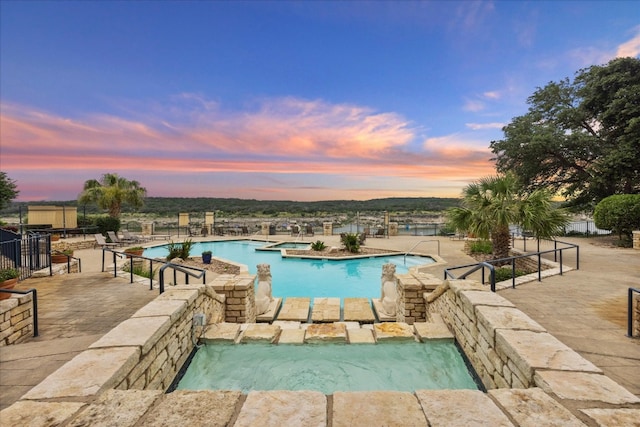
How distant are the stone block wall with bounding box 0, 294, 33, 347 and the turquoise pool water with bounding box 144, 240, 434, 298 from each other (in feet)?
20.0

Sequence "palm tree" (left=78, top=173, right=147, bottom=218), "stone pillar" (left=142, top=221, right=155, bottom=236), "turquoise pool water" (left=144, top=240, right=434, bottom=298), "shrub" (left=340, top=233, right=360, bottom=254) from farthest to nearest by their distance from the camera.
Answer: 1. "stone pillar" (left=142, top=221, right=155, bottom=236)
2. "palm tree" (left=78, top=173, right=147, bottom=218)
3. "shrub" (left=340, top=233, right=360, bottom=254)
4. "turquoise pool water" (left=144, top=240, right=434, bottom=298)

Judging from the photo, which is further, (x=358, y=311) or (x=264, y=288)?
(x=264, y=288)

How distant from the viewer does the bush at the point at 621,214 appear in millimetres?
11922

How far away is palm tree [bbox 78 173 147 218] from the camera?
18500mm

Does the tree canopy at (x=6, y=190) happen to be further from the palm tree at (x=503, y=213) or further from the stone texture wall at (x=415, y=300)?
the palm tree at (x=503, y=213)

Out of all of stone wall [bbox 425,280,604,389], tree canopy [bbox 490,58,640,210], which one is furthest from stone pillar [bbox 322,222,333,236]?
stone wall [bbox 425,280,604,389]

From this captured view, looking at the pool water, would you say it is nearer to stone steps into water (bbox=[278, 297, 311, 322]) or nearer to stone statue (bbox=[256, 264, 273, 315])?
stone steps into water (bbox=[278, 297, 311, 322])

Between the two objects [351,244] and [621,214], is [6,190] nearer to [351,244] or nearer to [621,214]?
[351,244]

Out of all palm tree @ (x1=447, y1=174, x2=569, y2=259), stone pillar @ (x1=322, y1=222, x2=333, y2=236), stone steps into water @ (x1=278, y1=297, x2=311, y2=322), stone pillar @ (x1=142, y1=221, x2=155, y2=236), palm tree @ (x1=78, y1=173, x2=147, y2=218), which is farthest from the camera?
stone pillar @ (x1=322, y1=222, x2=333, y2=236)

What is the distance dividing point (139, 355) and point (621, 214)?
16856 mm

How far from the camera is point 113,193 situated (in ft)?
60.4

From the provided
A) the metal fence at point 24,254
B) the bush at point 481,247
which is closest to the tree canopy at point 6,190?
the metal fence at point 24,254

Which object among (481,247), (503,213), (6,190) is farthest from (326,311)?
(6,190)

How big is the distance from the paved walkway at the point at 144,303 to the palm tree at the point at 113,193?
44.8 feet
